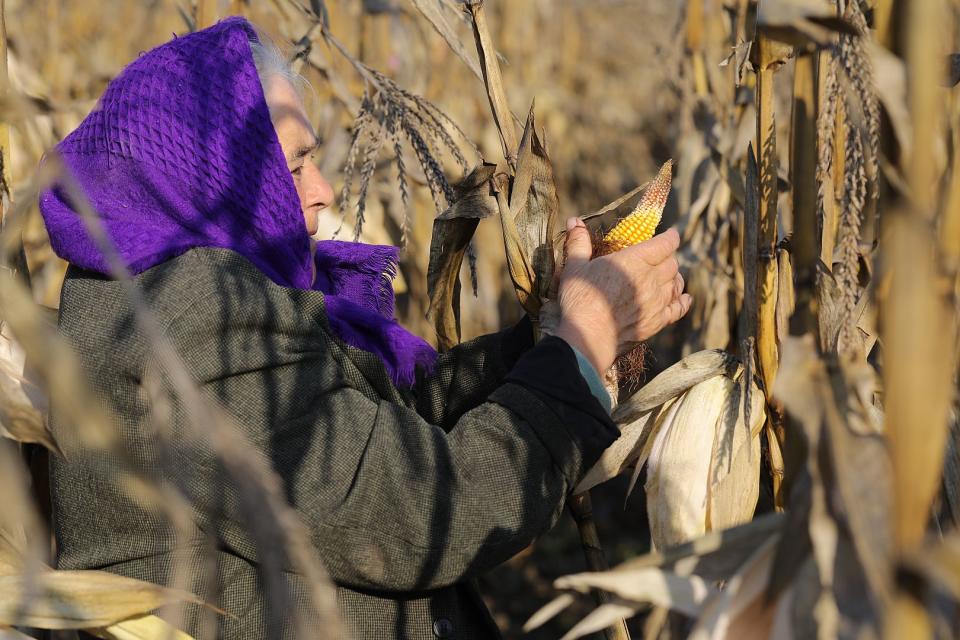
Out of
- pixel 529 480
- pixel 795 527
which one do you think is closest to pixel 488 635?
pixel 529 480

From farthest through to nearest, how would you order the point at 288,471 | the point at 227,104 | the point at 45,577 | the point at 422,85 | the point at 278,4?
the point at 422,85 → the point at 278,4 → the point at 227,104 → the point at 288,471 → the point at 45,577

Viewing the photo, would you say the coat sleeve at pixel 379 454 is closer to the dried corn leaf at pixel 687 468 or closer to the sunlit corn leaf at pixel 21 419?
the dried corn leaf at pixel 687 468

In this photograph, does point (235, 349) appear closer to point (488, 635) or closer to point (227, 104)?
point (227, 104)

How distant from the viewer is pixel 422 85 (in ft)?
9.52

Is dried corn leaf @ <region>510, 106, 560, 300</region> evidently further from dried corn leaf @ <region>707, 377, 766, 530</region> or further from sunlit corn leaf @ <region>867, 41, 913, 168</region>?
sunlit corn leaf @ <region>867, 41, 913, 168</region>

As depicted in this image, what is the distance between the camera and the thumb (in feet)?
→ 3.57

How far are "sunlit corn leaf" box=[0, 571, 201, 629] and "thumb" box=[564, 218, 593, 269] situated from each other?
0.54 m

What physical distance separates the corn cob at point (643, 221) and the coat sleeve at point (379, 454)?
8.2 inches

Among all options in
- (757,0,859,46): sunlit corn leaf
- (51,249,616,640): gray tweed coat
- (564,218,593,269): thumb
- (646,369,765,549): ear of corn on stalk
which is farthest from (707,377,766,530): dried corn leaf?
(757,0,859,46): sunlit corn leaf

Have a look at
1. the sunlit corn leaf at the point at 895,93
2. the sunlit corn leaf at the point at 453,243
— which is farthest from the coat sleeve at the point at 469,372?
the sunlit corn leaf at the point at 895,93

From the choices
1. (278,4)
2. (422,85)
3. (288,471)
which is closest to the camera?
(288,471)

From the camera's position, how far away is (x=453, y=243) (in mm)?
1145

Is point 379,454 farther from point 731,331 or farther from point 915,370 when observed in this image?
point 731,331

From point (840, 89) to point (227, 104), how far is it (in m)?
0.62
